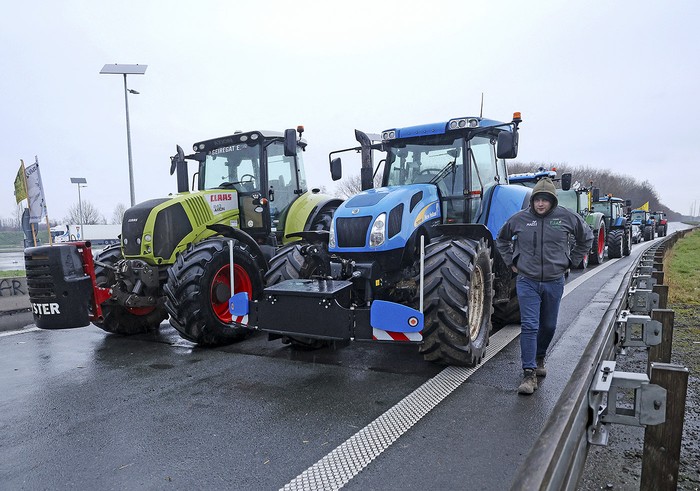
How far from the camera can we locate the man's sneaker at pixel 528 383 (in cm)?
407

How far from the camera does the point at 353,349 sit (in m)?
5.73

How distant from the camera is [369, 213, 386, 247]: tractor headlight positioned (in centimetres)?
489

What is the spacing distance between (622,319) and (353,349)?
302cm

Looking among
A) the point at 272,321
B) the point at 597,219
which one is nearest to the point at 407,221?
the point at 272,321

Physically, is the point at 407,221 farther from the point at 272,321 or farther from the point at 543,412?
the point at 543,412

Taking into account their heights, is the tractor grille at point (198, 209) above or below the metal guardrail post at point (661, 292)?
above

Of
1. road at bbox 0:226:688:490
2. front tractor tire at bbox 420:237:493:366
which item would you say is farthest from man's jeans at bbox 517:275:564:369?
front tractor tire at bbox 420:237:493:366

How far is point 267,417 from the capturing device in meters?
3.80

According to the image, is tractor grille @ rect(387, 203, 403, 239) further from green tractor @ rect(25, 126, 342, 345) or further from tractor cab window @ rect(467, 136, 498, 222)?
green tractor @ rect(25, 126, 342, 345)

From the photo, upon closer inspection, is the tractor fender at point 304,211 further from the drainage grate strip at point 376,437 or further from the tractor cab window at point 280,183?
the drainage grate strip at point 376,437

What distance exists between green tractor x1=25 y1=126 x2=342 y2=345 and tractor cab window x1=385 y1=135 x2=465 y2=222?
1.46 meters

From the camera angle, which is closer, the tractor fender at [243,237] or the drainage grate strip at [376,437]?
the drainage grate strip at [376,437]

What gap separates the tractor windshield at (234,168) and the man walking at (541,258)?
14.2 ft

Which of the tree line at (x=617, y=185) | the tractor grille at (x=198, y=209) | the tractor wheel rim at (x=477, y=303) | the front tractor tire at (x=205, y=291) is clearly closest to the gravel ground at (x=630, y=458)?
the tractor wheel rim at (x=477, y=303)
